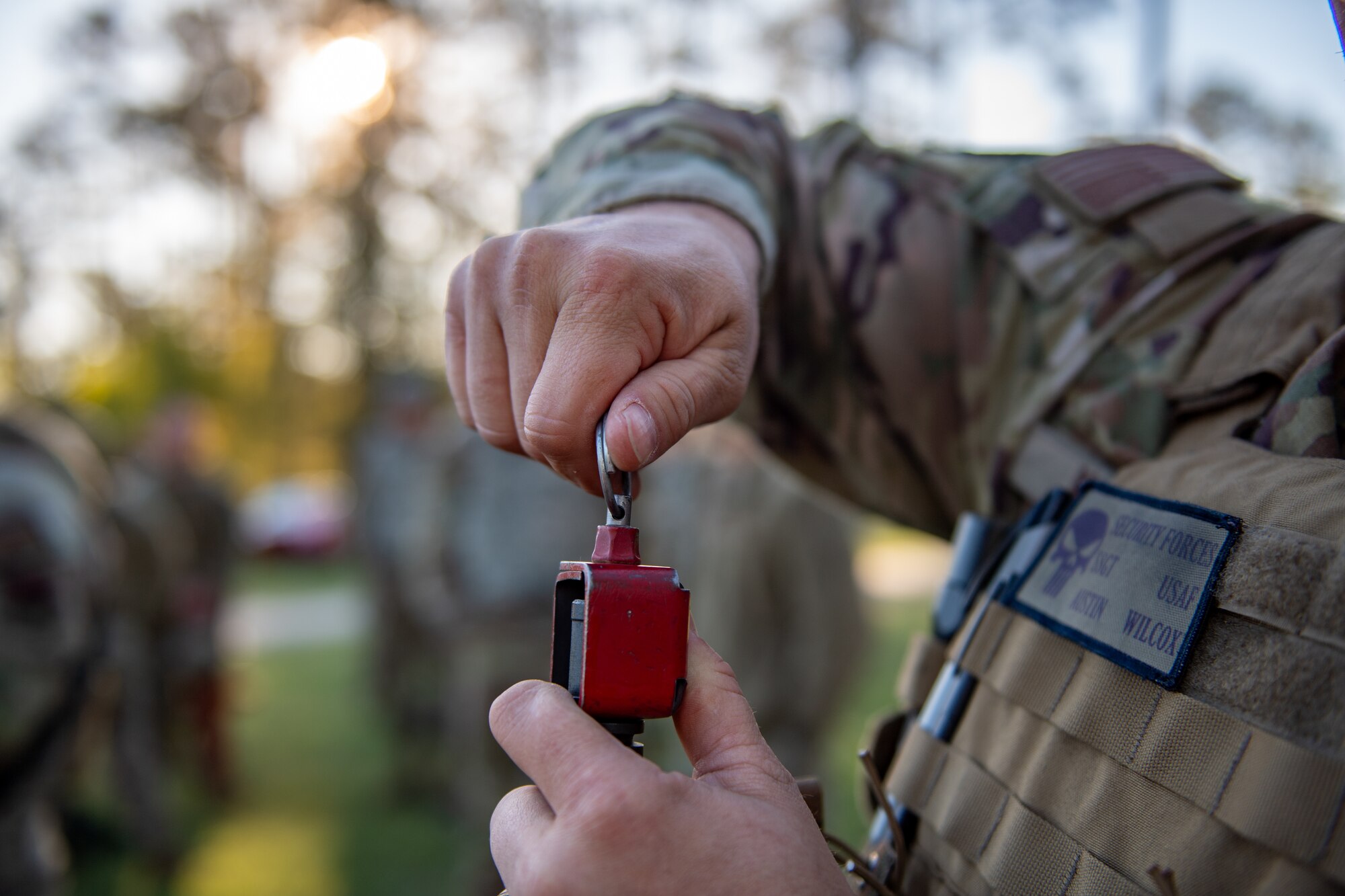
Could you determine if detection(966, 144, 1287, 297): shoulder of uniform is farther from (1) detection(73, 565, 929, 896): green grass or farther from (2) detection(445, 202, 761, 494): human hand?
(1) detection(73, 565, 929, 896): green grass

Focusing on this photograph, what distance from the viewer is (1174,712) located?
86 centimetres

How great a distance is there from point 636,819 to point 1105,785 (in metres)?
0.50

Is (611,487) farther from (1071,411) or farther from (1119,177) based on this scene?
(1119,177)

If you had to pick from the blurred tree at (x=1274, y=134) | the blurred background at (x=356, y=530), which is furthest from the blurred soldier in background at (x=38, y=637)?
the blurred tree at (x=1274, y=134)

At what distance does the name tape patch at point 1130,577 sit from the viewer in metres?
0.88

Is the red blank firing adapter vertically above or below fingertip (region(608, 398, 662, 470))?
below

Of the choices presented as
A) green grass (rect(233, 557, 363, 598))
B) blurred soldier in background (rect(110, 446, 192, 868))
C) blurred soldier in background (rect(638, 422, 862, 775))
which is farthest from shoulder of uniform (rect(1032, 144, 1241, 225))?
green grass (rect(233, 557, 363, 598))

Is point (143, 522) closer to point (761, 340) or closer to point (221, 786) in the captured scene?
point (221, 786)

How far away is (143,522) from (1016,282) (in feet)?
21.1

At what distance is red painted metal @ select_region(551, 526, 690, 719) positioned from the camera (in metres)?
0.82

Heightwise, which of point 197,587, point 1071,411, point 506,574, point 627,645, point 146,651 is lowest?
point 146,651

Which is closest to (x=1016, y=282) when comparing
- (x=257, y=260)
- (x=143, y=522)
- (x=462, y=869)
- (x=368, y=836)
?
(x=462, y=869)

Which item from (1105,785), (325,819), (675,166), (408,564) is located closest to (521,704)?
(1105,785)

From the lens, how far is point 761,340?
1436 millimetres
